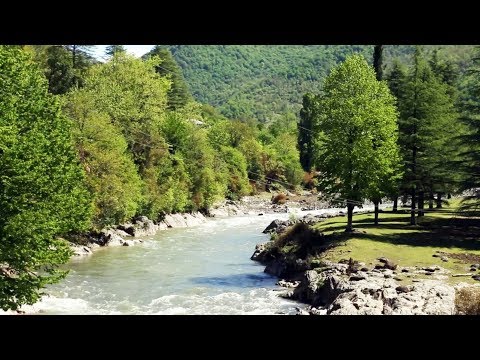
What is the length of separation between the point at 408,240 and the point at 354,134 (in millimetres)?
8124

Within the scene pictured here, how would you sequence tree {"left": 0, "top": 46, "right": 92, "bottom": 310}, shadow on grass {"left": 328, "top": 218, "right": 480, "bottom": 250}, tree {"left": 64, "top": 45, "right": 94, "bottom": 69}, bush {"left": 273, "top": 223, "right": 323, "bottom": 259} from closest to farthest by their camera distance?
tree {"left": 0, "top": 46, "right": 92, "bottom": 310} < shadow on grass {"left": 328, "top": 218, "right": 480, "bottom": 250} < bush {"left": 273, "top": 223, "right": 323, "bottom": 259} < tree {"left": 64, "top": 45, "right": 94, "bottom": 69}

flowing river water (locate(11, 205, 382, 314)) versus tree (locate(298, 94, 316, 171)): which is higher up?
tree (locate(298, 94, 316, 171))

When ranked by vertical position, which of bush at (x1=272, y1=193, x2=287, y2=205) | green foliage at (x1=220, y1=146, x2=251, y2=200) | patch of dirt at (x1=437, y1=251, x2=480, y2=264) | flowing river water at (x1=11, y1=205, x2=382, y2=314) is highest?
green foliage at (x1=220, y1=146, x2=251, y2=200)

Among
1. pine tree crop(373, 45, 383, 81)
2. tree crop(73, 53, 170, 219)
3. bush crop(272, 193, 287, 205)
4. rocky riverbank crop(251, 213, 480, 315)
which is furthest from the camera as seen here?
bush crop(272, 193, 287, 205)

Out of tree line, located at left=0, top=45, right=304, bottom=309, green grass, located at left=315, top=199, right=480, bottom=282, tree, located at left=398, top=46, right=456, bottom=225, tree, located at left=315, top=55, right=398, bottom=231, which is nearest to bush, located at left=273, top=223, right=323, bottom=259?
green grass, located at left=315, top=199, right=480, bottom=282

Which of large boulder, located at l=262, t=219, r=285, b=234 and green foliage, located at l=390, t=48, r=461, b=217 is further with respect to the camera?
large boulder, located at l=262, t=219, r=285, b=234

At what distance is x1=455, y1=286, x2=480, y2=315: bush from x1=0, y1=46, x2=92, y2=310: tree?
15.5 m

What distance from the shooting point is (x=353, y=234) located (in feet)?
123

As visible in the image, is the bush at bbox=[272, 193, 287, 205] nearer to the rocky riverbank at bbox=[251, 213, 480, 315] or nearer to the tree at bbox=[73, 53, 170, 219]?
the tree at bbox=[73, 53, 170, 219]

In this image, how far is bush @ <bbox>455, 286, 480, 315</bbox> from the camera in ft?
69.7
